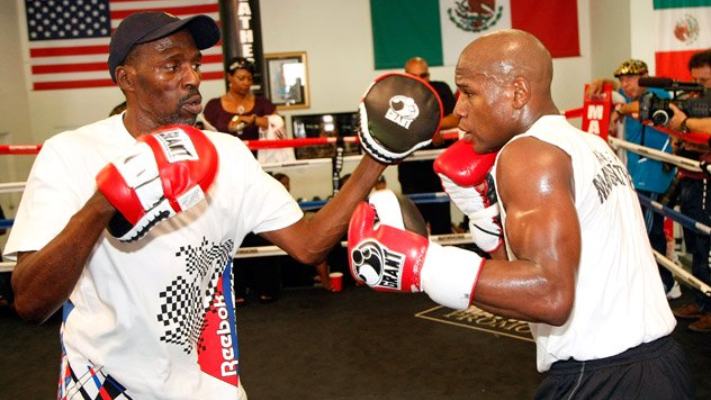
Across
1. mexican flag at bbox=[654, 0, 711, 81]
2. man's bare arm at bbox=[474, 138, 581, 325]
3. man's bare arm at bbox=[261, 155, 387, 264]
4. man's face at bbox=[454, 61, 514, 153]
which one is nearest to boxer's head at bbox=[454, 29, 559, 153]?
man's face at bbox=[454, 61, 514, 153]

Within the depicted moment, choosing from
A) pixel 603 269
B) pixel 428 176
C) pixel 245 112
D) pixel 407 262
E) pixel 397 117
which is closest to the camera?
pixel 407 262

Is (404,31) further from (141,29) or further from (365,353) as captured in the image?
(141,29)

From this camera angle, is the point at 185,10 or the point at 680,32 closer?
the point at 680,32

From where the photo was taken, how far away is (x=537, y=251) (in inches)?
46.7

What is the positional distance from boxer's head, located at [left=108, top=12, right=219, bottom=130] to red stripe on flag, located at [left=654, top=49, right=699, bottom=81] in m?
5.42

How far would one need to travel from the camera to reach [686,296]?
4195 millimetres

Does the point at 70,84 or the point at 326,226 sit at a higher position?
the point at 70,84

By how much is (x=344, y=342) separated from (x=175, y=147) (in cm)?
263

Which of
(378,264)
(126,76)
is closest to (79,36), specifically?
(126,76)

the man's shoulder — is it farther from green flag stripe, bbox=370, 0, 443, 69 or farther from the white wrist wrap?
green flag stripe, bbox=370, 0, 443, 69

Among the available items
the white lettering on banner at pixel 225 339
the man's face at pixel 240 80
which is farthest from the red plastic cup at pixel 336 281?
the white lettering on banner at pixel 225 339

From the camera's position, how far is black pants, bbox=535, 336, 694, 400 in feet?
4.55

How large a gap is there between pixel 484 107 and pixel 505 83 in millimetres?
65

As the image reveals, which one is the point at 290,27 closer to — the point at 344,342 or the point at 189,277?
the point at 344,342
